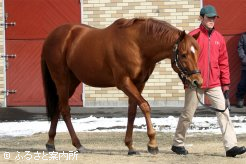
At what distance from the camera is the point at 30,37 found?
16016 mm

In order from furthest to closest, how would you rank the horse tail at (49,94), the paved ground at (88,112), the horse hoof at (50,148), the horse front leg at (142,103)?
the paved ground at (88,112) < the horse tail at (49,94) < the horse hoof at (50,148) < the horse front leg at (142,103)

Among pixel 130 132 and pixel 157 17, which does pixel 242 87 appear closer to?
pixel 157 17

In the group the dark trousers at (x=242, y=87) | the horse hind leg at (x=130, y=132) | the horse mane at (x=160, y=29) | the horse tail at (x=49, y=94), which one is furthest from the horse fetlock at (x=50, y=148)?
the dark trousers at (x=242, y=87)

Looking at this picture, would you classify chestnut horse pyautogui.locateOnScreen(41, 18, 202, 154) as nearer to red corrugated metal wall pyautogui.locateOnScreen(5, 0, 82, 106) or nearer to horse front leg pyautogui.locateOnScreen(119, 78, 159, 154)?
horse front leg pyautogui.locateOnScreen(119, 78, 159, 154)

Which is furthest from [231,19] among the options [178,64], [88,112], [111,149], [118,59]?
[178,64]

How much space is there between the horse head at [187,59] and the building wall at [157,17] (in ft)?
23.9

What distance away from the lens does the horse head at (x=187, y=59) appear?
8.16m

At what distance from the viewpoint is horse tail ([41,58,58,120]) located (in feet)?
32.5

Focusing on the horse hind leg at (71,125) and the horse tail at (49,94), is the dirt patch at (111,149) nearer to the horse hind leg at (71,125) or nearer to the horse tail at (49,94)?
the horse hind leg at (71,125)

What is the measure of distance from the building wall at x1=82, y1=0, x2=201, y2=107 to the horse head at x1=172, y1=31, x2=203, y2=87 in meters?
7.28

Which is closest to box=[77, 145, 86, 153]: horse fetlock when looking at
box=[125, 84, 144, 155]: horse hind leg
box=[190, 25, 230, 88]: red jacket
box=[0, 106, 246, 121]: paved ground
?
box=[125, 84, 144, 155]: horse hind leg

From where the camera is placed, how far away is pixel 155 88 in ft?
51.2

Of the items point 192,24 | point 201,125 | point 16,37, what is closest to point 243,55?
point 192,24

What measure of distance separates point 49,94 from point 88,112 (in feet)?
16.7
